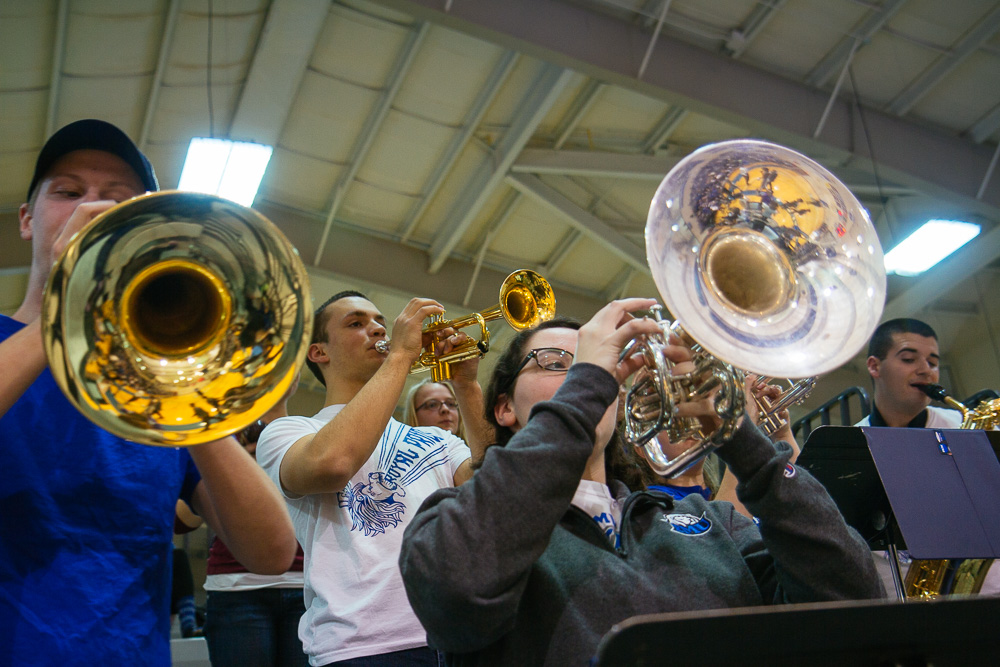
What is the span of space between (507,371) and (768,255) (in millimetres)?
739

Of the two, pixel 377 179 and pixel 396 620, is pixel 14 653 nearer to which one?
pixel 396 620

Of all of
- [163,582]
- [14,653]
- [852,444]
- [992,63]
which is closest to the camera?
[14,653]

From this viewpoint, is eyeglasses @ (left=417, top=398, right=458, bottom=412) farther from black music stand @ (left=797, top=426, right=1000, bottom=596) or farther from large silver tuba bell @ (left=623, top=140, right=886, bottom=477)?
large silver tuba bell @ (left=623, top=140, right=886, bottom=477)

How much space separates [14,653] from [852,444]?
2259 mm

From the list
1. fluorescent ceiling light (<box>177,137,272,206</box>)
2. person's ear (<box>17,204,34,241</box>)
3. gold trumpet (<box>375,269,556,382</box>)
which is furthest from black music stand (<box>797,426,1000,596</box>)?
fluorescent ceiling light (<box>177,137,272,206</box>)

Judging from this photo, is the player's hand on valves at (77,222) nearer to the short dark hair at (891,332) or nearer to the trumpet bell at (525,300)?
the trumpet bell at (525,300)

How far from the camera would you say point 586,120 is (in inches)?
294

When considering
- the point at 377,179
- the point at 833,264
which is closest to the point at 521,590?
the point at 833,264

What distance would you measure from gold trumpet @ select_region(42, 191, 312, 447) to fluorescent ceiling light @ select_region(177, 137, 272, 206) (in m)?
5.10

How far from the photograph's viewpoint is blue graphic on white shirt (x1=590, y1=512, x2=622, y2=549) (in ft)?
5.96

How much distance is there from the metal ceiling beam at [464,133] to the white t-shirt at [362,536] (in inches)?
180

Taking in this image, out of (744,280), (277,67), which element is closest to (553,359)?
(744,280)

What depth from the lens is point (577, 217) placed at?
26.7ft

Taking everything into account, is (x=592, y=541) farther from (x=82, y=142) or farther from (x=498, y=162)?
(x=498, y=162)
